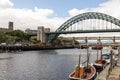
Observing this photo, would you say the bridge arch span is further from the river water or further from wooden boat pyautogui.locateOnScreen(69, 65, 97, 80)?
wooden boat pyautogui.locateOnScreen(69, 65, 97, 80)

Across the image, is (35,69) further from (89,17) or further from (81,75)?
(89,17)

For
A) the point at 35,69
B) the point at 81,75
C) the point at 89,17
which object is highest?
the point at 89,17

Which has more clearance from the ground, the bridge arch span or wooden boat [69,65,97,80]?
the bridge arch span

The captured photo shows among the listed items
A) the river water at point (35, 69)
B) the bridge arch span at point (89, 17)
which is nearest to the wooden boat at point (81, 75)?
the river water at point (35, 69)

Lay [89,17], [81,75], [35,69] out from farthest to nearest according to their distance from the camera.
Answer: [89,17]
[35,69]
[81,75]

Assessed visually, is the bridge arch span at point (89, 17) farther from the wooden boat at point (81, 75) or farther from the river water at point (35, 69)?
the wooden boat at point (81, 75)

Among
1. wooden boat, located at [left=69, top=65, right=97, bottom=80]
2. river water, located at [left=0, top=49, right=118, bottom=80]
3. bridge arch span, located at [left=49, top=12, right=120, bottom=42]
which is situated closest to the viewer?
wooden boat, located at [left=69, top=65, right=97, bottom=80]

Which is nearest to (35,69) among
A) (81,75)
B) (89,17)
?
(81,75)

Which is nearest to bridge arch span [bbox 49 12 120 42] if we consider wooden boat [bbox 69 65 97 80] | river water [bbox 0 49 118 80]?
river water [bbox 0 49 118 80]

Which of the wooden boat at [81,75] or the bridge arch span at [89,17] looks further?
the bridge arch span at [89,17]

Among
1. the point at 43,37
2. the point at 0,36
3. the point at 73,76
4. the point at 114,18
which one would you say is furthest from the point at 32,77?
the point at 43,37

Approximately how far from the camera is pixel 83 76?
32219 millimetres

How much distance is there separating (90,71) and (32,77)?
9.29m

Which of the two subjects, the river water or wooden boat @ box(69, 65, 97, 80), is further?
the river water
